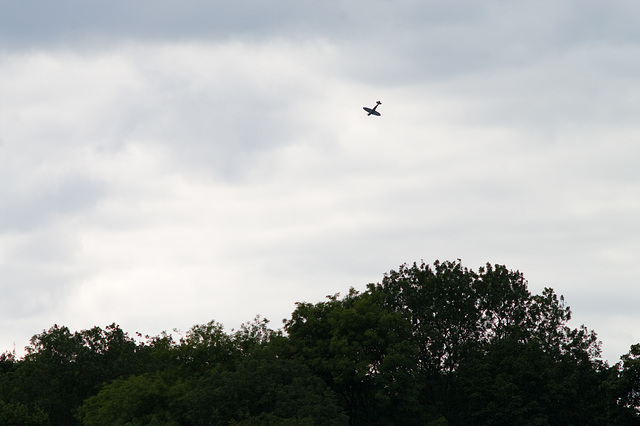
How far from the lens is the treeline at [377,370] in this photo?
6406 cm

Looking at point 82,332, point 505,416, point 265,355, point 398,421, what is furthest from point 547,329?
point 82,332

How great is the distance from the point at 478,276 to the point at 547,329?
8.48m

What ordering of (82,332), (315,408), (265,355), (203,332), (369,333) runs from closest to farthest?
(315,408), (265,355), (369,333), (203,332), (82,332)

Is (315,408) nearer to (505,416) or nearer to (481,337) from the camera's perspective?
(505,416)

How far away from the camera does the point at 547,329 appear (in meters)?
85.5

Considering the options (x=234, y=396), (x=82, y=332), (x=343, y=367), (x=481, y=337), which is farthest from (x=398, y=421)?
(x=82, y=332)

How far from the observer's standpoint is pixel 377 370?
245 feet

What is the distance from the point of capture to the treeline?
2522 inches

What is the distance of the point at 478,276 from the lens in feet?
286

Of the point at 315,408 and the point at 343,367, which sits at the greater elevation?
the point at 343,367

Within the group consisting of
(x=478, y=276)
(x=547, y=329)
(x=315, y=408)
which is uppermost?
(x=478, y=276)

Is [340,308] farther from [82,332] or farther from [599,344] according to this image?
[82,332]

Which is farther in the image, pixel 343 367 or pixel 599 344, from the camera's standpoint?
pixel 599 344

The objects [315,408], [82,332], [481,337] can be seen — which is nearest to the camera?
[315,408]
